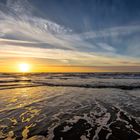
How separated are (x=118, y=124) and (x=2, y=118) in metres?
5.90

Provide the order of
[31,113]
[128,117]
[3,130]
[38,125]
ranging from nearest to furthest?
Answer: [3,130], [38,125], [128,117], [31,113]

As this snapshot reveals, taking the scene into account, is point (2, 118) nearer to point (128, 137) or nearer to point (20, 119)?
point (20, 119)

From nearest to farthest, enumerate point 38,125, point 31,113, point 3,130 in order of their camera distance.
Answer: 1. point 3,130
2. point 38,125
3. point 31,113

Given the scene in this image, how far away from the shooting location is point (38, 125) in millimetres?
7445

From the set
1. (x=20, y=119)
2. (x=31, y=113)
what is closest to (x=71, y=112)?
(x=31, y=113)

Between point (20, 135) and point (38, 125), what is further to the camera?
point (38, 125)

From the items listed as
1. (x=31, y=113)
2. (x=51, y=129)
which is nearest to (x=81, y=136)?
(x=51, y=129)

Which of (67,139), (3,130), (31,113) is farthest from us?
(31,113)

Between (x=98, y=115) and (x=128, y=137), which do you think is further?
(x=98, y=115)

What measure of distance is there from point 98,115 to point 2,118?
17.3ft

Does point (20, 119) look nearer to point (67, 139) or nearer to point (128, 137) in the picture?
point (67, 139)

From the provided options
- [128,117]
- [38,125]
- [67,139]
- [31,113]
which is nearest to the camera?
[67,139]

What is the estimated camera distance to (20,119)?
8273 mm

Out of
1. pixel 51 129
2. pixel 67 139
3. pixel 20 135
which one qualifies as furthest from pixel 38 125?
pixel 67 139
